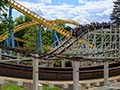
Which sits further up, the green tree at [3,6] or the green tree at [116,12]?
the green tree at [116,12]

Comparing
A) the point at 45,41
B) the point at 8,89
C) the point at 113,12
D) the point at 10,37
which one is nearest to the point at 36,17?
the point at 10,37

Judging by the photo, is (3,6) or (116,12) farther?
(116,12)

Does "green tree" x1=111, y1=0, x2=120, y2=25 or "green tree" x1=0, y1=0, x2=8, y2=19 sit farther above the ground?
"green tree" x1=111, y1=0, x2=120, y2=25

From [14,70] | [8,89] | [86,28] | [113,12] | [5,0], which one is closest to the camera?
[14,70]

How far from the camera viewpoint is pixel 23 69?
13656mm

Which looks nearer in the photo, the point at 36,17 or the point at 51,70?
the point at 51,70

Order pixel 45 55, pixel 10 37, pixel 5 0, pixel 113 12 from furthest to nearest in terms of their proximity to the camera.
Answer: pixel 113 12, pixel 10 37, pixel 5 0, pixel 45 55

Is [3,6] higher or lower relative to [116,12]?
lower

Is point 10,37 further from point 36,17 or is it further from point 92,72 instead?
point 92,72

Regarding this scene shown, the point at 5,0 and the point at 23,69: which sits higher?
the point at 5,0

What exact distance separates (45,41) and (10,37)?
14.3 m

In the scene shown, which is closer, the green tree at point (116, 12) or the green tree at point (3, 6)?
the green tree at point (3, 6)

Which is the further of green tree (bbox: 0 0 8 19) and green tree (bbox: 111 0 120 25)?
green tree (bbox: 111 0 120 25)

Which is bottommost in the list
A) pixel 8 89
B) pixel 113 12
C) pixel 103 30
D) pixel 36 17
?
pixel 8 89
